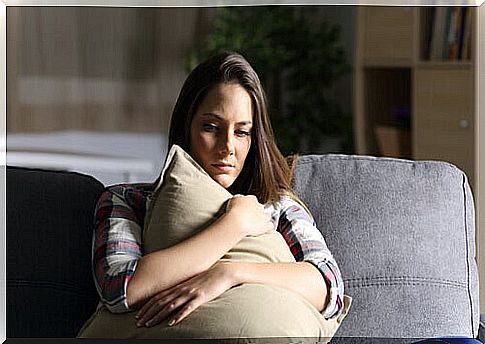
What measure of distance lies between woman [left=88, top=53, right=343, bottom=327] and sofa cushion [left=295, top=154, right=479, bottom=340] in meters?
0.06

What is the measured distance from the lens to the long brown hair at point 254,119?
1.18m

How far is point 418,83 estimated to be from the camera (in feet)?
10.1

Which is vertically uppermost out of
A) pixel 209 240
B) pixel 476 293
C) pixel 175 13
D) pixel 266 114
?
pixel 175 13

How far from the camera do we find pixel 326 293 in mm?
1150

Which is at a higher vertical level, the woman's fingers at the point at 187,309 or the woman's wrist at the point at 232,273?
the woman's wrist at the point at 232,273

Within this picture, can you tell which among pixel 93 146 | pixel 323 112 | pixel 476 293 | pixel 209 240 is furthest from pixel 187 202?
pixel 323 112

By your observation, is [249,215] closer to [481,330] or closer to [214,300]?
[214,300]

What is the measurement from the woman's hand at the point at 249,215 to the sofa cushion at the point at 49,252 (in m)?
0.22

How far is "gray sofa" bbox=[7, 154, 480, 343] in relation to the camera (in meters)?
1.22

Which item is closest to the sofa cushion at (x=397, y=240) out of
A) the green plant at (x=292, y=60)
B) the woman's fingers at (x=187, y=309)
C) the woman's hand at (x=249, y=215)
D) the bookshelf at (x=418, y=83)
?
the woman's hand at (x=249, y=215)

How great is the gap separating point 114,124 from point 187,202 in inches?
84.3

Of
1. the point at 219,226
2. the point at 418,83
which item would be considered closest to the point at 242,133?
the point at 219,226

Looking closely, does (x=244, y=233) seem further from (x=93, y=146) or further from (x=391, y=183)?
(x=93, y=146)

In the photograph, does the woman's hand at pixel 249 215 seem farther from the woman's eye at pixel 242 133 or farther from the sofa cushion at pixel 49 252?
the sofa cushion at pixel 49 252
